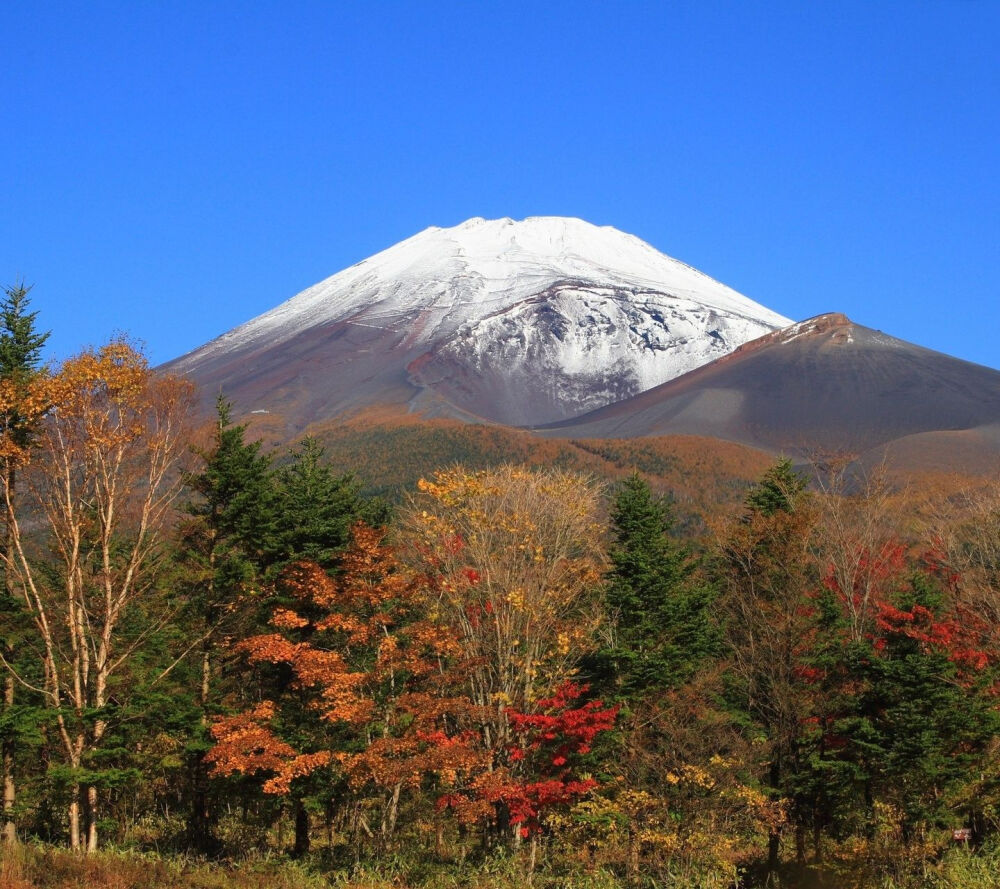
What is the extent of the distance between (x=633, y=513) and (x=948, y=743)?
9.64m


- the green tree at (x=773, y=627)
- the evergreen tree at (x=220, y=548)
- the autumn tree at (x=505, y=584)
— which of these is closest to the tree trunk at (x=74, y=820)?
the evergreen tree at (x=220, y=548)

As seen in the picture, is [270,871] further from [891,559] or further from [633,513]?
[891,559]

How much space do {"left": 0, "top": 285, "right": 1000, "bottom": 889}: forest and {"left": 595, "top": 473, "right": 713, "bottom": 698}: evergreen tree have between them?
83 millimetres

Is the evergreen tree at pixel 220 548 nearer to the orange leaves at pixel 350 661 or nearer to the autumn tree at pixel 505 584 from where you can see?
the orange leaves at pixel 350 661

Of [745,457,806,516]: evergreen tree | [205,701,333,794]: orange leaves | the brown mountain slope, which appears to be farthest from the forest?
the brown mountain slope

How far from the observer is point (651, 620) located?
28312 mm

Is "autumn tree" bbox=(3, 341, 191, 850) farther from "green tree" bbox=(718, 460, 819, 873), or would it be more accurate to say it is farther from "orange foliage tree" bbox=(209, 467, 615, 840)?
"green tree" bbox=(718, 460, 819, 873)

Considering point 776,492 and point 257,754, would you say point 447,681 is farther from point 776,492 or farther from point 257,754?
point 776,492

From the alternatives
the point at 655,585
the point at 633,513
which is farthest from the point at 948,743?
the point at 633,513

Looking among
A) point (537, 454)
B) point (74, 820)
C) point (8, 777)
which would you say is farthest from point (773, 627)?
point (537, 454)

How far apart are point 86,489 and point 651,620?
13.3m

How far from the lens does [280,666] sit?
1056 inches

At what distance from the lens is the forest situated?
73.8 ft

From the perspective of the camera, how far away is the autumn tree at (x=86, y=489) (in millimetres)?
21469
